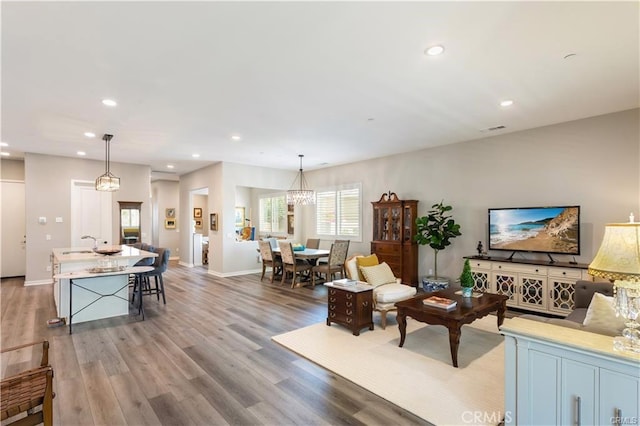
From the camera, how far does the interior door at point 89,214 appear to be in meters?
7.80

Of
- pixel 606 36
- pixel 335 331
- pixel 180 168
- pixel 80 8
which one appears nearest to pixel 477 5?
pixel 606 36

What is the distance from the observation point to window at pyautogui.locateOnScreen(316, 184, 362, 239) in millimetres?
8477

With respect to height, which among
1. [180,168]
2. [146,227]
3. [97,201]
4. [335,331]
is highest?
[180,168]

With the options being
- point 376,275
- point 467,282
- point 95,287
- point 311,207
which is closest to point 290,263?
point 311,207

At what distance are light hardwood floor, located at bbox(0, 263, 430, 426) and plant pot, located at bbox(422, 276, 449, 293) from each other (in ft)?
6.62

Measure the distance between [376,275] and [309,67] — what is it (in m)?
3.08

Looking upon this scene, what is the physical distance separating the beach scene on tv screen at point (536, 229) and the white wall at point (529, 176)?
180 mm

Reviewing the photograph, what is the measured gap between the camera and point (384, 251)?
718 centimetres

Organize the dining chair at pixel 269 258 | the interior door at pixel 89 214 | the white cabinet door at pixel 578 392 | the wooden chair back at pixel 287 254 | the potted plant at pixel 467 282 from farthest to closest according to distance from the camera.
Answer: the interior door at pixel 89 214, the dining chair at pixel 269 258, the wooden chair back at pixel 287 254, the potted plant at pixel 467 282, the white cabinet door at pixel 578 392

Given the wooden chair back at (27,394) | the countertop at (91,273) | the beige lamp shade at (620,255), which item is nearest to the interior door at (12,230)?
the countertop at (91,273)

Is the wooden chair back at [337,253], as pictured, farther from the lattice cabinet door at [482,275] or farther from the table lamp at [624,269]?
the table lamp at [624,269]

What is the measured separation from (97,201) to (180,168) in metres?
2.27

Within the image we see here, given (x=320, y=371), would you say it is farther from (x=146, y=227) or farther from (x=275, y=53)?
(x=146, y=227)

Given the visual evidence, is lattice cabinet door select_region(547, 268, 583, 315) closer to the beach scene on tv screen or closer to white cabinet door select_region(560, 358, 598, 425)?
the beach scene on tv screen
